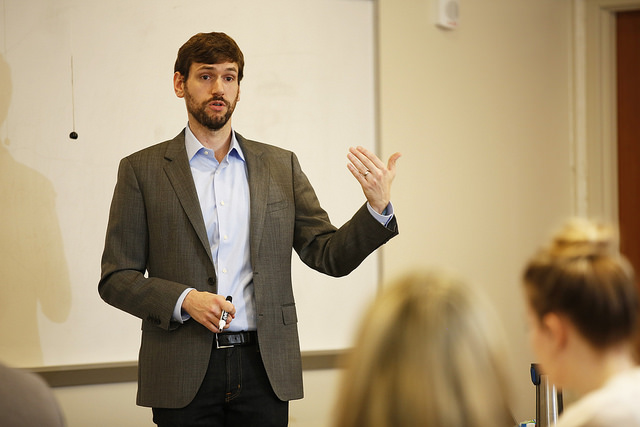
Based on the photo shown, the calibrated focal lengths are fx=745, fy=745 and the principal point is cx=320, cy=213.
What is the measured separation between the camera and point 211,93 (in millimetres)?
2252

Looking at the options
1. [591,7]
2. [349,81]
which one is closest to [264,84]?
[349,81]

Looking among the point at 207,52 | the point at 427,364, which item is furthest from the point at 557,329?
the point at 207,52

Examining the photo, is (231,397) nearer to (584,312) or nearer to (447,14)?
(584,312)

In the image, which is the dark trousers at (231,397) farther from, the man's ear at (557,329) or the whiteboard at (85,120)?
the man's ear at (557,329)

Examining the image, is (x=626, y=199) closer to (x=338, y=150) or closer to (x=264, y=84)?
(x=338, y=150)

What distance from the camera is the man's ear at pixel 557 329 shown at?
1.25m

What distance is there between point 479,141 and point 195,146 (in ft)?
6.29

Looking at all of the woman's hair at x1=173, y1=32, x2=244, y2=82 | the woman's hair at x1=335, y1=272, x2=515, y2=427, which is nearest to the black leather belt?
the woman's hair at x1=173, y1=32, x2=244, y2=82

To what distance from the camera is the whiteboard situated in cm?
289

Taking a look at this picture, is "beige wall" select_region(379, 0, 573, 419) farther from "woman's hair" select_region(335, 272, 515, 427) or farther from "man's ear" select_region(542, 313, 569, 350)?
"woman's hair" select_region(335, 272, 515, 427)

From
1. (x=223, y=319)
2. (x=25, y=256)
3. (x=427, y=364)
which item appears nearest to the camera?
(x=427, y=364)

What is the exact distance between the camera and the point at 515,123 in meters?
3.88

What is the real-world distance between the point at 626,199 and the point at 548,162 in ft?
1.60

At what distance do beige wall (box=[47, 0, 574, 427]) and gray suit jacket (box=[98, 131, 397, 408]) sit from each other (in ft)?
4.08
